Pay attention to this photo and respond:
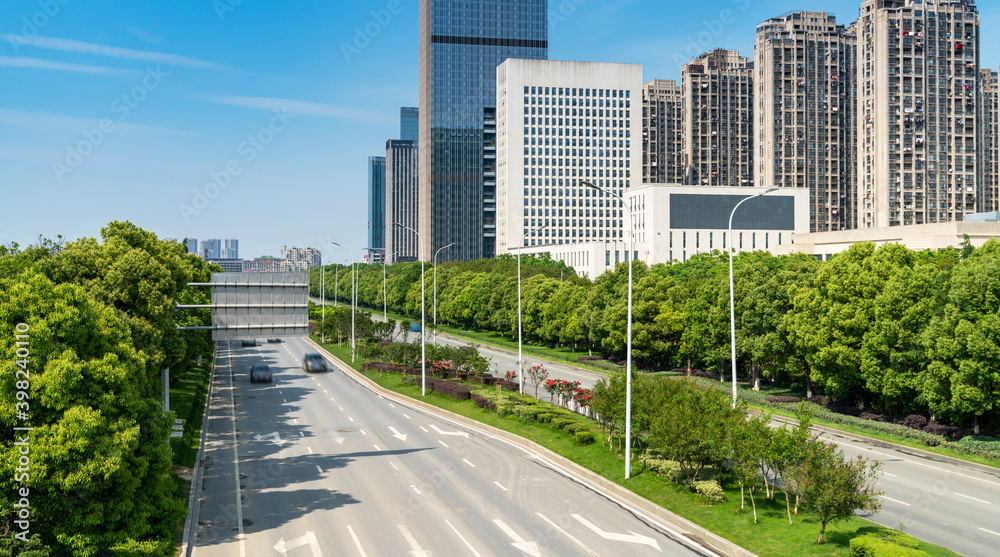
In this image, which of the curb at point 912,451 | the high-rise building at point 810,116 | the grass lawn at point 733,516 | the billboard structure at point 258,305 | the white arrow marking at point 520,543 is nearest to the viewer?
the grass lawn at point 733,516

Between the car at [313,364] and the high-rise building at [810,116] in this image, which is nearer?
the car at [313,364]

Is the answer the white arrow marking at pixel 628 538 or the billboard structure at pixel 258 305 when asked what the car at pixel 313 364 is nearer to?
the billboard structure at pixel 258 305

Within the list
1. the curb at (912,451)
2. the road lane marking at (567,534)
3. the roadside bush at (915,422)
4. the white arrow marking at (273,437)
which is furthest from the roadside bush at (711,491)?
the white arrow marking at (273,437)

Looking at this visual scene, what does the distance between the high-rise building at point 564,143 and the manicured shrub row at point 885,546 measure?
15307cm

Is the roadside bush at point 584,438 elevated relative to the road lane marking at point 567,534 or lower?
elevated

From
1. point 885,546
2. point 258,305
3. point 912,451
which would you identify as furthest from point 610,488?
point 258,305

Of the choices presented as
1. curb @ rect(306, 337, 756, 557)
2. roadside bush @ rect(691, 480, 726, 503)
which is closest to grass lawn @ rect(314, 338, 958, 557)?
roadside bush @ rect(691, 480, 726, 503)

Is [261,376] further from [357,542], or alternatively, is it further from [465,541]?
[465,541]

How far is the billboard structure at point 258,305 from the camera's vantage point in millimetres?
29953

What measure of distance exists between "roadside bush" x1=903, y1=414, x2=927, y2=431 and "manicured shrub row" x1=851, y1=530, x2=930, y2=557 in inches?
820

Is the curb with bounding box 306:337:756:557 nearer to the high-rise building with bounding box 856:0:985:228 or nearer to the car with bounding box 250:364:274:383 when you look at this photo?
the car with bounding box 250:364:274:383

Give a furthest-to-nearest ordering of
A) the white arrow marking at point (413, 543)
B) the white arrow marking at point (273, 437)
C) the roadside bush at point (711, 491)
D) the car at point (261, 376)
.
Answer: the car at point (261, 376), the white arrow marking at point (273, 437), the roadside bush at point (711, 491), the white arrow marking at point (413, 543)

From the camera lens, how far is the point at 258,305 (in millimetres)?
30500

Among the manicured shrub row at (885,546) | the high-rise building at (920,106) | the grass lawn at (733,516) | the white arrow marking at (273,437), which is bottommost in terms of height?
the white arrow marking at (273,437)
